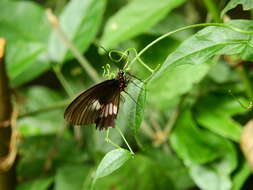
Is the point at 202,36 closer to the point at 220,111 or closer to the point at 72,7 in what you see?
the point at 220,111

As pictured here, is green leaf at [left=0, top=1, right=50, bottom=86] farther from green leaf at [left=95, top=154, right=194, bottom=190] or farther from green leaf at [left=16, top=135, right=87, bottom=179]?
green leaf at [left=95, top=154, right=194, bottom=190]

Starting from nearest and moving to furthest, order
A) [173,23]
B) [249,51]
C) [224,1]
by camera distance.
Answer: [249,51], [224,1], [173,23]

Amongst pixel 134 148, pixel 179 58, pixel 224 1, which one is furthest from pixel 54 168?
pixel 179 58

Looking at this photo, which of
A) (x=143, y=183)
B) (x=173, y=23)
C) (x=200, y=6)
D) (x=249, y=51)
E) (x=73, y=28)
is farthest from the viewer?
(x=200, y=6)

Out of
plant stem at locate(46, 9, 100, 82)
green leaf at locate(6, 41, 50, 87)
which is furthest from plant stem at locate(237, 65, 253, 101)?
green leaf at locate(6, 41, 50, 87)

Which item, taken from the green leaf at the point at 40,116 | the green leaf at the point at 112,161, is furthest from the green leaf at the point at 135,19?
the green leaf at the point at 112,161

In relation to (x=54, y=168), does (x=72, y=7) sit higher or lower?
higher

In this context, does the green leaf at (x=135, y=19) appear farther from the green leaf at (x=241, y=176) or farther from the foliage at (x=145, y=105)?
the green leaf at (x=241, y=176)
